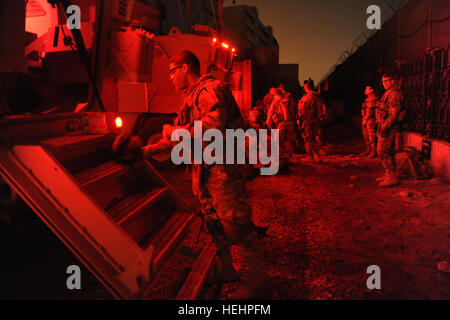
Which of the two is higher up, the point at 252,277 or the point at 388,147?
the point at 388,147

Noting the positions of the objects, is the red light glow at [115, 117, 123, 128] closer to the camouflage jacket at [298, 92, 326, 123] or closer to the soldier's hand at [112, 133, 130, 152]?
the soldier's hand at [112, 133, 130, 152]

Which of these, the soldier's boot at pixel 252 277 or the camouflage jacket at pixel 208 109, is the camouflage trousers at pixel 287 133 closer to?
the camouflage jacket at pixel 208 109

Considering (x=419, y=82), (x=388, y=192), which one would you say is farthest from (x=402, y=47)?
(x=388, y=192)

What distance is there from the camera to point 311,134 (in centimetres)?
979

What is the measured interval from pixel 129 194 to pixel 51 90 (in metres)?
1.81

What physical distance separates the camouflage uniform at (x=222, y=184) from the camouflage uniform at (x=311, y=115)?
6846mm

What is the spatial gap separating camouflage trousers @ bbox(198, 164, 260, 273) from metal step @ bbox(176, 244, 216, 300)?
1.44ft

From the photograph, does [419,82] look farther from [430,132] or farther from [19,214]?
[19,214]

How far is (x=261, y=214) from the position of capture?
544cm

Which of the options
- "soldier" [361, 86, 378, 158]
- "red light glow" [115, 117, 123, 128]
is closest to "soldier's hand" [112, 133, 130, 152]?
"red light glow" [115, 117, 123, 128]

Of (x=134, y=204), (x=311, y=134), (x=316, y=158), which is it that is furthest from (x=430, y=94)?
(x=134, y=204)

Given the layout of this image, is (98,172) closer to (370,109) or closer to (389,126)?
(389,126)

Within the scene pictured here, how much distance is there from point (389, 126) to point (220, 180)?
4.79 metres

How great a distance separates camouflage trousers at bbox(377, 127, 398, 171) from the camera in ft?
22.2
